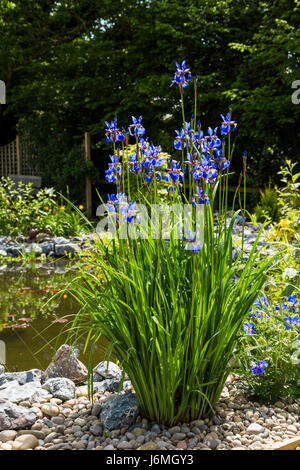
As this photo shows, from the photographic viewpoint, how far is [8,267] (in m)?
6.36

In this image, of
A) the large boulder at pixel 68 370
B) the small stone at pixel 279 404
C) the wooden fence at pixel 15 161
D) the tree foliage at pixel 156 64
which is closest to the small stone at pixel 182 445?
the small stone at pixel 279 404

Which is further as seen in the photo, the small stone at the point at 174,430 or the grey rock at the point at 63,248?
the grey rock at the point at 63,248

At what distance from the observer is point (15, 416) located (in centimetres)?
224

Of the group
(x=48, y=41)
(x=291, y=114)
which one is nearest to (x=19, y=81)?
(x=48, y=41)

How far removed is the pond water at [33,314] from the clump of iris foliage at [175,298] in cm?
47

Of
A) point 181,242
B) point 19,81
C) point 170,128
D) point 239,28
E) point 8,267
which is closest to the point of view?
point 181,242

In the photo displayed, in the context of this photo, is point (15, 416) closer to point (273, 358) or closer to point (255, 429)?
point (255, 429)

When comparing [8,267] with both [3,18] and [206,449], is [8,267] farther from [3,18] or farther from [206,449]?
[3,18]

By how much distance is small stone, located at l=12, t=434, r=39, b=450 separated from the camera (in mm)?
1997

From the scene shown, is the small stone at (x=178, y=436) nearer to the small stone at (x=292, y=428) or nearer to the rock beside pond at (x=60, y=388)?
the small stone at (x=292, y=428)

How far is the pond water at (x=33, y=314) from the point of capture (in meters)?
3.45

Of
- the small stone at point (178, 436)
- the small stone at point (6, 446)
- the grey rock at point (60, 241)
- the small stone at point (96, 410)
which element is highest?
the grey rock at point (60, 241)
